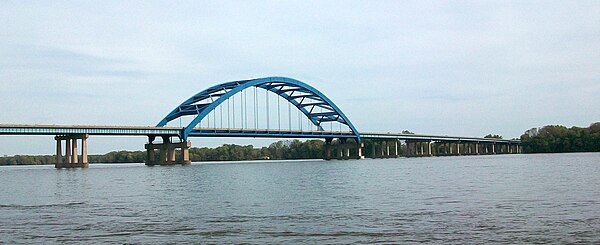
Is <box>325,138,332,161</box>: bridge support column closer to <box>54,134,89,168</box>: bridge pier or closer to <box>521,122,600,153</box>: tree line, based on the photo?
<box>521,122,600,153</box>: tree line

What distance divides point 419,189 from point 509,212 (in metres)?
12.6

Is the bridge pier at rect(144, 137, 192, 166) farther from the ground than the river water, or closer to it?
farther from the ground

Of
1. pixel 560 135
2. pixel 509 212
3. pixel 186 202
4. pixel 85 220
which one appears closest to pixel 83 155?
pixel 186 202

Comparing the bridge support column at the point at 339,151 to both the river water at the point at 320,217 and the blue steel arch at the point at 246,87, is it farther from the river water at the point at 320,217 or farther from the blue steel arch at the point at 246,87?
the river water at the point at 320,217

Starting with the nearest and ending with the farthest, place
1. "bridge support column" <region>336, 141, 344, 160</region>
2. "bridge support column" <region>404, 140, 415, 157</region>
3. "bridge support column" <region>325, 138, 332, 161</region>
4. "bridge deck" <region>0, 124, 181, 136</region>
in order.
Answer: "bridge deck" <region>0, 124, 181, 136</region>, "bridge support column" <region>336, 141, 344, 160</region>, "bridge support column" <region>325, 138, 332, 161</region>, "bridge support column" <region>404, 140, 415, 157</region>

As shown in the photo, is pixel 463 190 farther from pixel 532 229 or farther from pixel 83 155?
pixel 83 155

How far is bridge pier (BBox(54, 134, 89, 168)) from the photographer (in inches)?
3433

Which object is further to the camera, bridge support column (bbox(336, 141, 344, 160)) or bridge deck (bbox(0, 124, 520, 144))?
bridge support column (bbox(336, 141, 344, 160))

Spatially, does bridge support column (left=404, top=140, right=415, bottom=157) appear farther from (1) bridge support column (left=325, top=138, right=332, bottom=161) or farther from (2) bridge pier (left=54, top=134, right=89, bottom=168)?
(2) bridge pier (left=54, top=134, right=89, bottom=168)

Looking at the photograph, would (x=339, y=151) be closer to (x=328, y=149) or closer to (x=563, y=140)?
(x=328, y=149)

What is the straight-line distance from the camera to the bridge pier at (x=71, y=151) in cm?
8719

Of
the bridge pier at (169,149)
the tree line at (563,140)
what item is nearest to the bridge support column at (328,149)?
the bridge pier at (169,149)

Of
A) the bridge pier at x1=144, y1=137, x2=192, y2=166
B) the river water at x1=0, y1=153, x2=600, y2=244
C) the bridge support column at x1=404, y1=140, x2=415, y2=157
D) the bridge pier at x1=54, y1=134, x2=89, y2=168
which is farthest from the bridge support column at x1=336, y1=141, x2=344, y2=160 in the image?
the river water at x1=0, y1=153, x2=600, y2=244

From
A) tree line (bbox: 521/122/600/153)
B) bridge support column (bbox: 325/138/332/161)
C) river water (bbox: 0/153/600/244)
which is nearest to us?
river water (bbox: 0/153/600/244)
